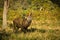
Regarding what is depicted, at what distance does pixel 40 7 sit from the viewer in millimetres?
Answer: 18531

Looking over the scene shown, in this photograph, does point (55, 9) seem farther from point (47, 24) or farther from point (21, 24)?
point (21, 24)

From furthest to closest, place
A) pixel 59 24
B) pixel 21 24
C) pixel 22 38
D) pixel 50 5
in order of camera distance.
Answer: pixel 50 5 → pixel 59 24 → pixel 21 24 → pixel 22 38

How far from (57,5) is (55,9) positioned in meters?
0.74

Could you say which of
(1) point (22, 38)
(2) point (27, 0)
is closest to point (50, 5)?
(2) point (27, 0)

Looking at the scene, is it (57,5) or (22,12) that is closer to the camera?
(22,12)

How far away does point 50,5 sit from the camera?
61.3ft

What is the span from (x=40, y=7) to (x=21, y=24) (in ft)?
25.2

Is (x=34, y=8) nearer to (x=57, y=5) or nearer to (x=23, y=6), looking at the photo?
(x=23, y=6)

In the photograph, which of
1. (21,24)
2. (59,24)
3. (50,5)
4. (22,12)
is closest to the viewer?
(21,24)

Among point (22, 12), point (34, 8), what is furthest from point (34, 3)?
point (22, 12)

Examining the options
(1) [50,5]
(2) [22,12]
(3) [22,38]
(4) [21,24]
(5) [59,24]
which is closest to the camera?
(3) [22,38]

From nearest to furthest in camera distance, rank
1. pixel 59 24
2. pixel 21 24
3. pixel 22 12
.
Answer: pixel 21 24 → pixel 59 24 → pixel 22 12

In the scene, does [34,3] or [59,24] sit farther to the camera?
[34,3]

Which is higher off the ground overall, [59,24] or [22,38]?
[22,38]
